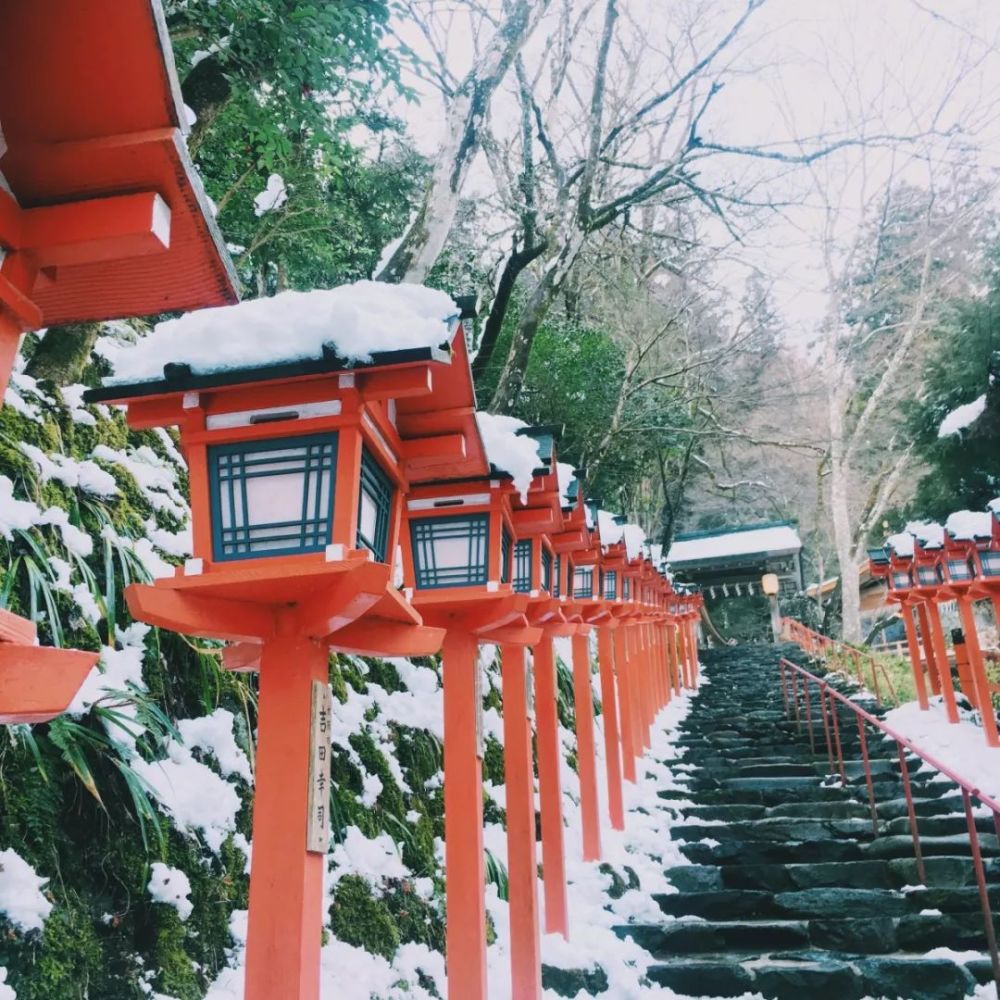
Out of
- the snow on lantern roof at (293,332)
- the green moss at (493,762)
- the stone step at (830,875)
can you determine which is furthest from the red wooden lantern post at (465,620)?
the stone step at (830,875)

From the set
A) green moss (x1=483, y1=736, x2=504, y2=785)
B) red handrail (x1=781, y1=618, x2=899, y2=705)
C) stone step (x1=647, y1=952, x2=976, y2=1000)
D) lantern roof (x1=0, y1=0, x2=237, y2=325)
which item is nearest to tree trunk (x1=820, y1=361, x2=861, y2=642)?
red handrail (x1=781, y1=618, x2=899, y2=705)

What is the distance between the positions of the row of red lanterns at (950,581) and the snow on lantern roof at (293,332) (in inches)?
400

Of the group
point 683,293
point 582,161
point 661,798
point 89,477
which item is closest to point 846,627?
point 683,293

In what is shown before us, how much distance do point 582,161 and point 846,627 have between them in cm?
1753

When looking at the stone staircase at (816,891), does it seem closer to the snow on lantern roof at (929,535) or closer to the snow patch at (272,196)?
the snow on lantern roof at (929,535)

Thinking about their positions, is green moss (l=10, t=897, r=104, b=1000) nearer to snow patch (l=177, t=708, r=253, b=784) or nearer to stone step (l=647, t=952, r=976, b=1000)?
snow patch (l=177, t=708, r=253, b=784)

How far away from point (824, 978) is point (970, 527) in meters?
7.73

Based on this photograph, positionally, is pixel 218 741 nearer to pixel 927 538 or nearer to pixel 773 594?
pixel 927 538

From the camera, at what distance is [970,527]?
10.9m

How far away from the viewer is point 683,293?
1772 centimetres

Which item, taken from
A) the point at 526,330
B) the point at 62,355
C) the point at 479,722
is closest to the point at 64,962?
the point at 479,722

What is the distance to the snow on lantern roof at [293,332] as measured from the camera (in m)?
2.38

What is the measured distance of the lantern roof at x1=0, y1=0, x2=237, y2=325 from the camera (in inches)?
60.7

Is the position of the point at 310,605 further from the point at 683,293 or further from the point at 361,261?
the point at 683,293
